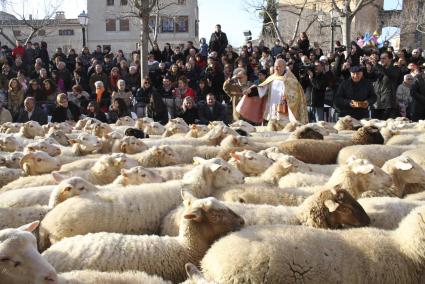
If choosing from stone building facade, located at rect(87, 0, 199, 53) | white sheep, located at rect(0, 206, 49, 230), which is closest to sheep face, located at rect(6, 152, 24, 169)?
white sheep, located at rect(0, 206, 49, 230)

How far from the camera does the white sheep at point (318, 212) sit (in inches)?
162

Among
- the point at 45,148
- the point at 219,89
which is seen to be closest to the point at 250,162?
the point at 45,148

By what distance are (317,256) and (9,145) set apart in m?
6.62

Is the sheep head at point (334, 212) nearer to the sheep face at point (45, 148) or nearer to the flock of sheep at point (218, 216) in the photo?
the flock of sheep at point (218, 216)

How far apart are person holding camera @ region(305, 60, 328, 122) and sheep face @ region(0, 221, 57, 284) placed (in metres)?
11.7

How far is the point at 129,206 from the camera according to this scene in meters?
4.87

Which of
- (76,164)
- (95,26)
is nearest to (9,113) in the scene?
(76,164)

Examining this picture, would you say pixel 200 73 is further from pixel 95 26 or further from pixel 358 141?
pixel 95 26

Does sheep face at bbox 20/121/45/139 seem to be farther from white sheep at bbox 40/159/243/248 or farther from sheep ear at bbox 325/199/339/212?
sheep ear at bbox 325/199/339/212

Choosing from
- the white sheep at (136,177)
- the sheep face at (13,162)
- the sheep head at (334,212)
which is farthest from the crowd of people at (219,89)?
the sheep head at (334,212)

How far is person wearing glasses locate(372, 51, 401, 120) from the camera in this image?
13.6 metres

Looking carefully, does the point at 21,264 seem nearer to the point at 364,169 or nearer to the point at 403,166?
the point at 364,169

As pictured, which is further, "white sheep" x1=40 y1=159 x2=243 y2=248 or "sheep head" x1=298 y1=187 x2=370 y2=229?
"white sheep" x1=40 y1=159 x2=243 y2=248

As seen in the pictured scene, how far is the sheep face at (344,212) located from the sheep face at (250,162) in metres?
2.25
